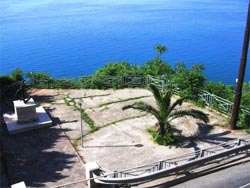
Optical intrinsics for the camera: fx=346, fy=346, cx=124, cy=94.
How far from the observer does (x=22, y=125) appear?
17312mm

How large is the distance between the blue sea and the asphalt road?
126ft

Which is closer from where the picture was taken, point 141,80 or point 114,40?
point 141,80

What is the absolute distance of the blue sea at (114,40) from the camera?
54.3m

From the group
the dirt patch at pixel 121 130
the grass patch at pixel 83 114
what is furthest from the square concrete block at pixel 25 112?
the grass patch at pixel 83 114

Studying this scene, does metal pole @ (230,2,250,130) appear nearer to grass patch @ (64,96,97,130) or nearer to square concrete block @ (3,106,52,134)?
grass patch @ (64,96,97,130)

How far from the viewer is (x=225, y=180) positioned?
1212 centimetres

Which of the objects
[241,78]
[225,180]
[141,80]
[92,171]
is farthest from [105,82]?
[225,180]

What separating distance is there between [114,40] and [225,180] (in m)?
55.8

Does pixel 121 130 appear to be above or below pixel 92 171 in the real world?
below

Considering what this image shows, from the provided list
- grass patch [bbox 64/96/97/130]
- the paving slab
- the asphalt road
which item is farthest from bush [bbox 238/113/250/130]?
the paving slab

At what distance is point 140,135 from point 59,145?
3872 mm

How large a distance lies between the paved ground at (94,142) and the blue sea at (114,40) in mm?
31413

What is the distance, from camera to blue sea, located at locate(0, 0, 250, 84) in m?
54.3

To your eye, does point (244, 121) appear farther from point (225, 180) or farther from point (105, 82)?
point (105, 82)
